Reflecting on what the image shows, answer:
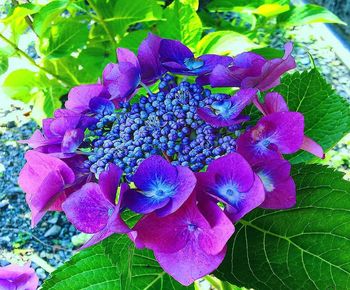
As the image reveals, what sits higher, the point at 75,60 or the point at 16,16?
the point at 16,16

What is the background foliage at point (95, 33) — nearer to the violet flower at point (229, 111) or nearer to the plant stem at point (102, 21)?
the plant stem at point (102, 21)

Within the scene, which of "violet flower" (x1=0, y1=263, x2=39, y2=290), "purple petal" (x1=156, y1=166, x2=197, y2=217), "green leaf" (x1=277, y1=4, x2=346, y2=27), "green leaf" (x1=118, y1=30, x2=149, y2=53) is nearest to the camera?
"purple petal" (x1=156, y1=166, x2=197, y2=217)

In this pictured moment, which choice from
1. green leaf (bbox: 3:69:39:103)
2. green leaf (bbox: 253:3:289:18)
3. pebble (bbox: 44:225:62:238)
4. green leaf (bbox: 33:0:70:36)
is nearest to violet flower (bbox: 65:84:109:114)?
green leaf (bbox: 33:0:70:36)

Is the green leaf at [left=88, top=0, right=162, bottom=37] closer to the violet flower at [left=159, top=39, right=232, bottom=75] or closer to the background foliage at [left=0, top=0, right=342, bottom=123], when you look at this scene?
the background foliage at [left=0, top=0, right=342, bottom=123]

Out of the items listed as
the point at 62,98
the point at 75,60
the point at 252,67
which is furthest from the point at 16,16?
the point at 252,67

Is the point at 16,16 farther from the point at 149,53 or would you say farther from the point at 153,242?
the point at 153,242

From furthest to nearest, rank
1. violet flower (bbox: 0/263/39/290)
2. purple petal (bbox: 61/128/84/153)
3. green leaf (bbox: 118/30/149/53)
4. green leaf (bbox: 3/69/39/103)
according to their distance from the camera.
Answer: green leaf (bbox: 3/69/39/103) → green leaf (bbox: 118/30/149/53) → violet flower (bbox: 0/263/39/290) → purple petal (bbox: 61/128/84/153)

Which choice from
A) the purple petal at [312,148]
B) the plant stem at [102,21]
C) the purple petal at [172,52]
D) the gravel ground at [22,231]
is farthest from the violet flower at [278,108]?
the gravel ground at [22,231]
